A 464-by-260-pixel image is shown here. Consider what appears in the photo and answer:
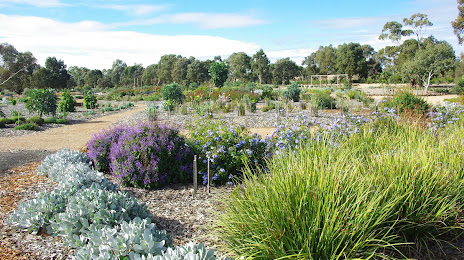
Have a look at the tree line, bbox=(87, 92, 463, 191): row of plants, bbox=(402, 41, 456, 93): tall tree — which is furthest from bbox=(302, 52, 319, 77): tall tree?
bbox=(87, 92, 463, 191): row of plants

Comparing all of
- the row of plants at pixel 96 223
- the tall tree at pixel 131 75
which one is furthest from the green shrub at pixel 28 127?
the tall tree at pixel 131 75

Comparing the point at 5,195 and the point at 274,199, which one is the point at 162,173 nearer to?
the point at 5,195

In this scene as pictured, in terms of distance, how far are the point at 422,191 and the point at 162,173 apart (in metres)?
3.12

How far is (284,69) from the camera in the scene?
56.7 meters

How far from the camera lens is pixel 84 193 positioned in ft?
10.5

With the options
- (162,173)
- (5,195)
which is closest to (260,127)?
(162,173)

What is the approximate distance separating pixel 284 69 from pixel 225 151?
53.7 m

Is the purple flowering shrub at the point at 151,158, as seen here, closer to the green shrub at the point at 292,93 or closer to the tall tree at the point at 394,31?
the green shrub at the point at 292,93

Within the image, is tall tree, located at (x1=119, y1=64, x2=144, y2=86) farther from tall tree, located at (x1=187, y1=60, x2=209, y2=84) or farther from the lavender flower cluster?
the lavender flower cluster

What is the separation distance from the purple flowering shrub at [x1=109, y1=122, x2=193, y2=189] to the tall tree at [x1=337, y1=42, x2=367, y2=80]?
4883 cm

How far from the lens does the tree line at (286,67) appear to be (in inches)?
1219

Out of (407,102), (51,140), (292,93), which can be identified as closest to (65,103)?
(51,140)

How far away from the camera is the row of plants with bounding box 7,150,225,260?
7.42ft

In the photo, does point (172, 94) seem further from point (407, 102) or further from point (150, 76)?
point (150, 76)
